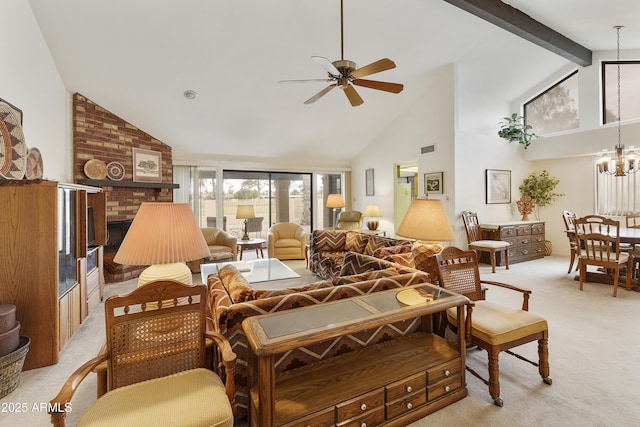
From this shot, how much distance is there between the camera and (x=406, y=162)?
6625 millimetres

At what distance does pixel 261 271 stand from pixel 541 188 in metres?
6.16

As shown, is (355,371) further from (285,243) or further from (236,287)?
(285,243)

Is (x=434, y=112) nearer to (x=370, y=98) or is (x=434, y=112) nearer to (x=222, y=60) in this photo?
(x=370, y=98)

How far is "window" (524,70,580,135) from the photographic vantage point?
5.88 metres

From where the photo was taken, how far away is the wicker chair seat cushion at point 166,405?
1.16 metres

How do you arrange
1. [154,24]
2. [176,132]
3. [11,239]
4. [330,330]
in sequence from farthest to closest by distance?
[176,132], [154,24], [11,239], [330,330]

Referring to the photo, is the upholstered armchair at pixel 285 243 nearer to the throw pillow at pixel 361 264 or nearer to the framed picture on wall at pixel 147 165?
the framed picture on wall at pixel 147 165

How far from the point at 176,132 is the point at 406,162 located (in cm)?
480

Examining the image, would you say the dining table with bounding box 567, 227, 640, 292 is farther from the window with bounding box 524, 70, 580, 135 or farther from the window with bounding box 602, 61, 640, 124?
the window with bounding box 524, 70, 580, 135

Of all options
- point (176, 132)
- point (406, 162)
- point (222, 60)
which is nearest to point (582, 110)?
point (406, 162)

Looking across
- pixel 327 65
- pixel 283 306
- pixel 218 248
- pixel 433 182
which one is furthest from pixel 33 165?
pixel 433 182

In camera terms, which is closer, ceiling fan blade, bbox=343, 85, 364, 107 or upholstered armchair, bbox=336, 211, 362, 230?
ceiling fan blade, bbox=343, 85, 364, 107

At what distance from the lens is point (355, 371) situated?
172cm

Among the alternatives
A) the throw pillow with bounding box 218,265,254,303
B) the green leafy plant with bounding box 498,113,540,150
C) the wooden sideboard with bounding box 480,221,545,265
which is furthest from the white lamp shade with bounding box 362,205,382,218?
the throw pillow with bounding box 218,265,254,303
